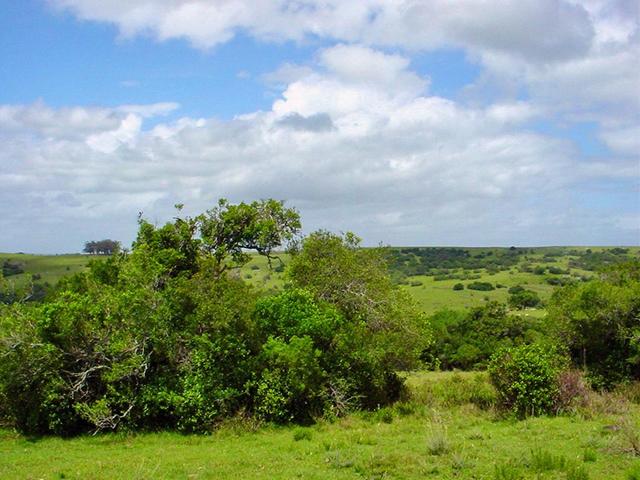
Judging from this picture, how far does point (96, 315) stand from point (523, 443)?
15.9m

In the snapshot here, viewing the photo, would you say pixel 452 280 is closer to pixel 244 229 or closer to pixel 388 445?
pixel 244 229

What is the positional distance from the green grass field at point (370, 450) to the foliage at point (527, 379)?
0.88 m

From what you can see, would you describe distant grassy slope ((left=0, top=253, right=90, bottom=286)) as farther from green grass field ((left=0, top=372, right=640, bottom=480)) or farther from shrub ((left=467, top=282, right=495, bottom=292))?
green grass field ((left=0, top=372, right=640, bottom=480))

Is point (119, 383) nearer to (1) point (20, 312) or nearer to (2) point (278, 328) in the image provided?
(1) point (20, 312)

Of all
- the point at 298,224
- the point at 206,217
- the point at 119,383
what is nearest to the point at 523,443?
the point at 119,383

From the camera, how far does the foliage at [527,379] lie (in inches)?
836

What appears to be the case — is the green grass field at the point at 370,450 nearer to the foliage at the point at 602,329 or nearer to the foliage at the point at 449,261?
the foliage at the point at 602,329

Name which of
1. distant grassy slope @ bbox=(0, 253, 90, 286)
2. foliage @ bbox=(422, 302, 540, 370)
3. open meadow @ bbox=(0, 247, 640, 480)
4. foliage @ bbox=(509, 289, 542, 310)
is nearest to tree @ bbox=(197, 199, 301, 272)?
open meadow @ bbox=(0, 247, 640, 480)

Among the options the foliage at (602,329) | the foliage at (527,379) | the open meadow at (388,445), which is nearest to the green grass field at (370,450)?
the open meadow at (388,445)

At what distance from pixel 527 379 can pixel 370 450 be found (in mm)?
7950

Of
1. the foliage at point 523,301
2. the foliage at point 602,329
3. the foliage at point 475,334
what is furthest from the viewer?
the foliage at point 523,301

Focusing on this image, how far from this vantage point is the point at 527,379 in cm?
2127

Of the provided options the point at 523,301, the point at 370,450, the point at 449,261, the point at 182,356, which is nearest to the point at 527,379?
the point at 370,450

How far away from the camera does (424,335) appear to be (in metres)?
26.1
